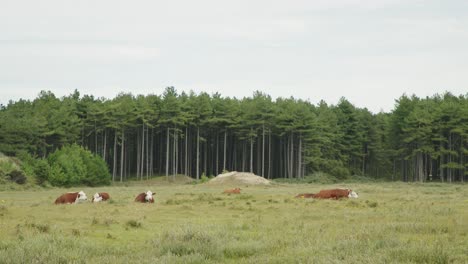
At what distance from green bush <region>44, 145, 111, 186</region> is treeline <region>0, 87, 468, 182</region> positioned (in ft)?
30.6

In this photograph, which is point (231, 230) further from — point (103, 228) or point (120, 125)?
point (120, 125)

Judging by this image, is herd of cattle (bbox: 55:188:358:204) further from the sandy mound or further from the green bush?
the green bush

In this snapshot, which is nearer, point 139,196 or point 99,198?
point 139,196

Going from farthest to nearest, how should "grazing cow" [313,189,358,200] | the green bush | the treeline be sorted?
the treeline → the green bush → "grazing cow" [313,189,358,200]

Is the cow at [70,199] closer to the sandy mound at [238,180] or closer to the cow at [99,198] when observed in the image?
the cow at [99,198]

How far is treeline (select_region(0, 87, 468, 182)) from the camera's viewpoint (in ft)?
234

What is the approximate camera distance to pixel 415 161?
261 ft

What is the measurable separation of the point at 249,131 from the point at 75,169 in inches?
1179

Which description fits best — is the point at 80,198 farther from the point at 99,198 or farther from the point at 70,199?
the point at 99,198

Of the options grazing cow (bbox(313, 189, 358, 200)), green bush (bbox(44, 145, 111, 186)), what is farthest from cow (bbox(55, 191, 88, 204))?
green bush (bbox(44, 145, 111, 186))

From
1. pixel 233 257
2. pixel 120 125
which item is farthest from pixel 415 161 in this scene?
pixel 233 257

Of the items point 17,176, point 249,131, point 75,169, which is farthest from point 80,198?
point 249,131

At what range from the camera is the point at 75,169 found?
5459 centimetres

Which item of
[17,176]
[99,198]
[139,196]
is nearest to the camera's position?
[139,196]
